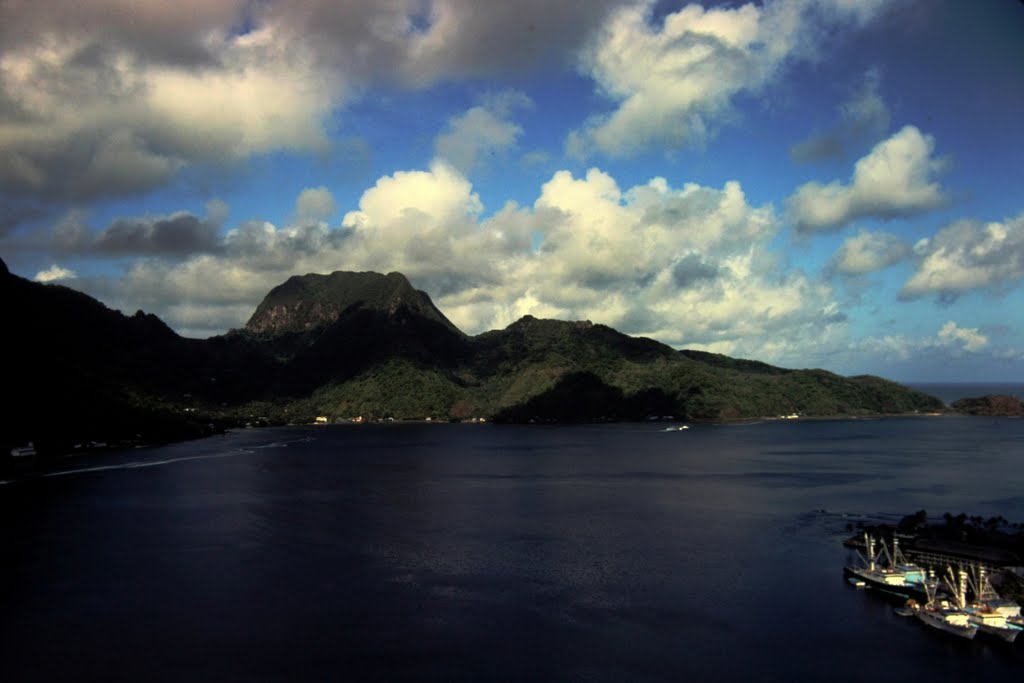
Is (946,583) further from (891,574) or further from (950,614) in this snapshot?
(950,614)

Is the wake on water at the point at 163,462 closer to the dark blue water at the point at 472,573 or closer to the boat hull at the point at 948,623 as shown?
the dark blue water at the point at 472,573

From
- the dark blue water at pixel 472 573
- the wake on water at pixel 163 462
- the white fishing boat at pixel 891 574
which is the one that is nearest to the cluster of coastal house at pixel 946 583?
the white fishing boat at pixel 891 574

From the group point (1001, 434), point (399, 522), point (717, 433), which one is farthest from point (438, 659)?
point (1001, 434)

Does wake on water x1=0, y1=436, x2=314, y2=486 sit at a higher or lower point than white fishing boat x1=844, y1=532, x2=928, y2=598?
higher

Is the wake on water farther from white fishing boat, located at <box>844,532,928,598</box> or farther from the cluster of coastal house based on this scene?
the cluster of coastal house

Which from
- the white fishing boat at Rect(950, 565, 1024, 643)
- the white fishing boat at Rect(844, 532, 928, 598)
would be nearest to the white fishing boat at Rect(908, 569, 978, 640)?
the white fishing boat at Rect(950, 565, 1024, 643)

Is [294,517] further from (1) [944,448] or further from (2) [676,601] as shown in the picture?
(1) [944,448]
